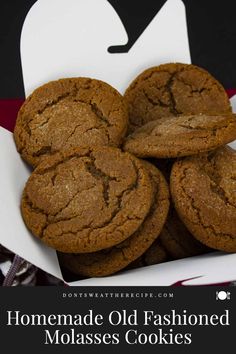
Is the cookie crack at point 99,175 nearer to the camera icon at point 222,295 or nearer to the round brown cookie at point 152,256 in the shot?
the round brown cookie at point 152,256

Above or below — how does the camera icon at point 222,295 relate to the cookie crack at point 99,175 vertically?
below

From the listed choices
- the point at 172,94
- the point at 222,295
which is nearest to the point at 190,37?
the point at 172,94

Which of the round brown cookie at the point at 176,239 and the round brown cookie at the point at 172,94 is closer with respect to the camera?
the round brown cookie at the point at 176,239

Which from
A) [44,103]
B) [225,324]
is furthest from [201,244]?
[44,103]

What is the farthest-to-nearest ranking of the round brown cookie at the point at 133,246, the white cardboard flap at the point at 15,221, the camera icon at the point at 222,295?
the round brown cookie at the point at 133,246
the white cardboard flap at the point at 15,221
the camera icon at the point at 222,295

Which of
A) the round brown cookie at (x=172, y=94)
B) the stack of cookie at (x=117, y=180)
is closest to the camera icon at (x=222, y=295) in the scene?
the stack of cookie at (x=117, y=180)

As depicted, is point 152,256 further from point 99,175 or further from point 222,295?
point 222,295
